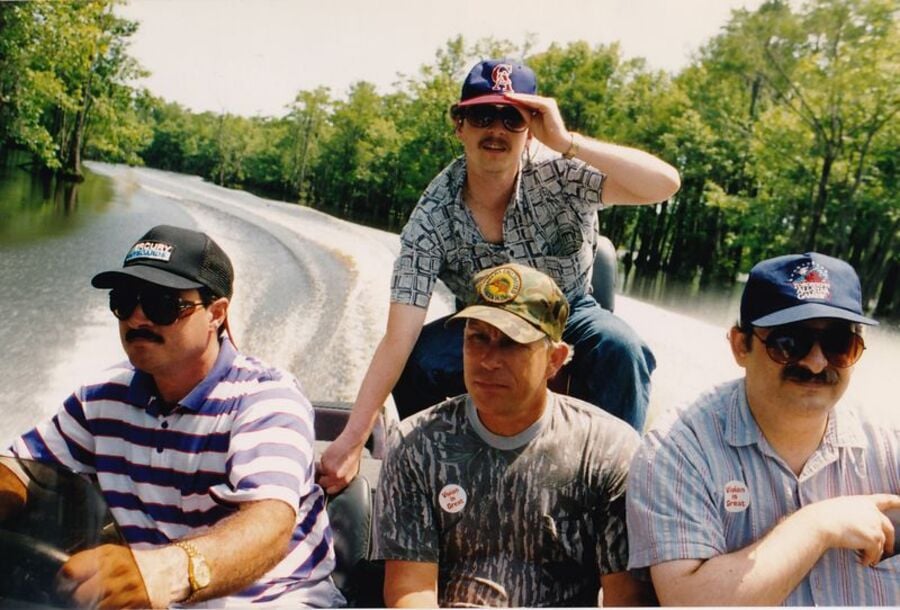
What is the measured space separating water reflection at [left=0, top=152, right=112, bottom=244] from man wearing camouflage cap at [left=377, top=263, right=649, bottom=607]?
17.9 feet

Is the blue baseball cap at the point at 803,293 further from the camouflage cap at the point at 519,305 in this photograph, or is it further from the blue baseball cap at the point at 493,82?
the blue baseball cap at the point at 493,82

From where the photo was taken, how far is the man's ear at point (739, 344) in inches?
53.0

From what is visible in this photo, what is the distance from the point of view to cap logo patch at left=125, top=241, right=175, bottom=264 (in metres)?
1.46

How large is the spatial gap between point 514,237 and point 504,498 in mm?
920

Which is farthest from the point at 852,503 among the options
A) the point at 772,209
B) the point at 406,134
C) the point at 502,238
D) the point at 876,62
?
the point at 772,209

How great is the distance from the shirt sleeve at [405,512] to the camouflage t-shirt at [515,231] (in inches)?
27.1

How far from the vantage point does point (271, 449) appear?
1.36 meters

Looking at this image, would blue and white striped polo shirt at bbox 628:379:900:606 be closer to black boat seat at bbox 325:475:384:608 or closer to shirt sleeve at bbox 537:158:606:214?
black boat seat at bbox 325:475:384:608

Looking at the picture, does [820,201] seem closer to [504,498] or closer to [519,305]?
[519,305]

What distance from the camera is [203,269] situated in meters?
1.48

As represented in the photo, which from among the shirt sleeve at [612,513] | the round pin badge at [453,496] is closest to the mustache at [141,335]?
the round pin badge at [453,496]

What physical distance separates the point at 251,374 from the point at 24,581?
0.64m

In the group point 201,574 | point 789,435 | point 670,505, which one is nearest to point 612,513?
point 670,505

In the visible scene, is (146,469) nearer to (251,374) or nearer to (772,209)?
(251,374)
